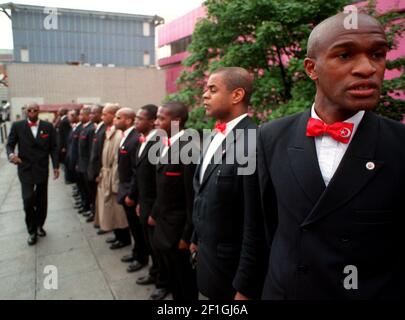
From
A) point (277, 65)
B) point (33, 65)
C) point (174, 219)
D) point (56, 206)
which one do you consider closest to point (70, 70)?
point (33, 65)

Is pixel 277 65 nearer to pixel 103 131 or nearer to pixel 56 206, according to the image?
pixel 103 131

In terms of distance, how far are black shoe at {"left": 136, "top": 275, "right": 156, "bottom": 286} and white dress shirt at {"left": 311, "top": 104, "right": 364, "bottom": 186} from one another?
2.99 metres

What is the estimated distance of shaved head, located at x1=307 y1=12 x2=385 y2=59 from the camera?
125 cm

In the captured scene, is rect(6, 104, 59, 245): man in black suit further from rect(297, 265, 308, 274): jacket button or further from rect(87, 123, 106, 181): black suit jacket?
rect(297, 265, 308, 274): jacket button

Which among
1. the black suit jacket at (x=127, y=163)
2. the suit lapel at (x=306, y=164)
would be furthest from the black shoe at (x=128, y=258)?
the suit lapel at (x=306, y=164)

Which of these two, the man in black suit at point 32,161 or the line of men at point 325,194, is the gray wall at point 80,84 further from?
the line of men at point 325,194

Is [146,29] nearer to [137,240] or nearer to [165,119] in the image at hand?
[137,240]

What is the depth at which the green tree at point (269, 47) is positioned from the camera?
181 inches

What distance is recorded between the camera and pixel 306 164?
1372 mm

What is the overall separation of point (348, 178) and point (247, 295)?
85cm

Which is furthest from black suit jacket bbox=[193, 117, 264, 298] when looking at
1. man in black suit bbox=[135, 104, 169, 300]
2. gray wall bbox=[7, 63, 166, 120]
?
gray wall bbox=[7, 63, 166, 120]

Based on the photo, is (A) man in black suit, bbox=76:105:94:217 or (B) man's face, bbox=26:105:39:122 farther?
(A) man in black suit, bbox=76:105:94:217

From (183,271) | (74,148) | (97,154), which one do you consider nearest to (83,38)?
(74,148)

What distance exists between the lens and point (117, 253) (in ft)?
15.4
